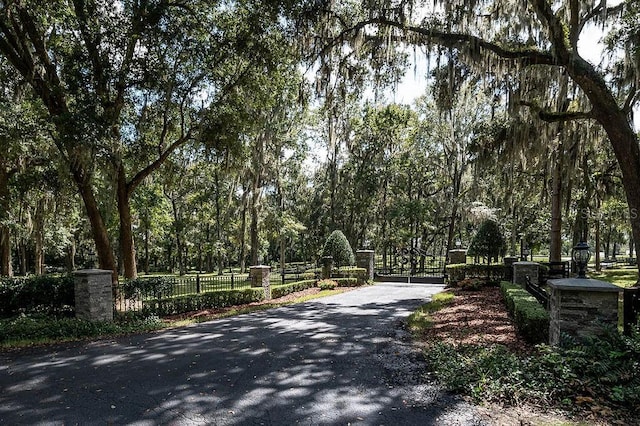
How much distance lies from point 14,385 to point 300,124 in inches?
849

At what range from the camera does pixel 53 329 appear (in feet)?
26.0

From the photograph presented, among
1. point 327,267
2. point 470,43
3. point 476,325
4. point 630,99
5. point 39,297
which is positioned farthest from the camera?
point 327,267

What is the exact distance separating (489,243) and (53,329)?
16642 mm

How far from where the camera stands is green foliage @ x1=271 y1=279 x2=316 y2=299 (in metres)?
14.4

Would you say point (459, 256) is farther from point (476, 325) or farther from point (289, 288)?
point (476, 325)

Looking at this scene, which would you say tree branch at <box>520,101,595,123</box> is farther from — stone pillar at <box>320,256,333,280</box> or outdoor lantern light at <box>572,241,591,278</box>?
stone pillar at <box>320,256,333,280</box>

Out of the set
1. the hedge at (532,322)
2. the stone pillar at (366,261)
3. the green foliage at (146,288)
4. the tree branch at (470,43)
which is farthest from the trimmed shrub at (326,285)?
the tree branch at (470,43)

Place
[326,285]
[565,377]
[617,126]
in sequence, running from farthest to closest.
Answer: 1. [326,285]
2. [617,126]
3. [565,377]

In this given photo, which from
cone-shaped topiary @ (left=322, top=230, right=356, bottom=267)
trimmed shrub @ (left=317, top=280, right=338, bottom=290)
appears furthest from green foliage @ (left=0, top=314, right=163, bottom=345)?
cone-shaped topiary @ (left=322, top=230, right=356, bottom=267)

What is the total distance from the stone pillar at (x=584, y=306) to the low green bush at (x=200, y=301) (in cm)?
927

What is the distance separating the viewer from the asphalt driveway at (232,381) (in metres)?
3.97

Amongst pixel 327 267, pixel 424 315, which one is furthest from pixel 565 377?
pixel 327 267

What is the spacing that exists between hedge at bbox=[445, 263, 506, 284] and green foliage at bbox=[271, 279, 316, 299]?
623 cm

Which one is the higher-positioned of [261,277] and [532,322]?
[532,322]
